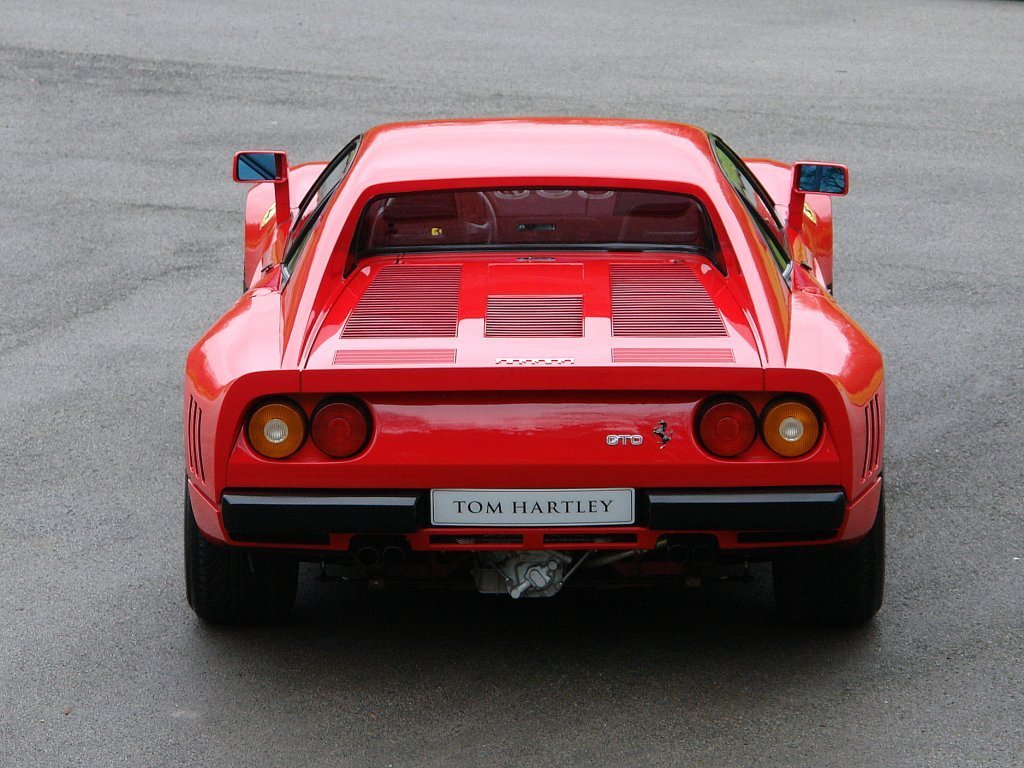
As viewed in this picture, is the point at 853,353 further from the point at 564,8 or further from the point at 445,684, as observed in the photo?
the point at 564,8

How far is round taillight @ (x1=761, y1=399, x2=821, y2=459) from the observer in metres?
3.95

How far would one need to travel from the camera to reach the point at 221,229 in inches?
383

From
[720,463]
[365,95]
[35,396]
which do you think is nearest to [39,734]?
[720,463]

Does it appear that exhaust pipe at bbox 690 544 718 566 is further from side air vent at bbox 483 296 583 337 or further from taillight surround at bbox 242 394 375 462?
taillight surround at bbox 242 394 375 462

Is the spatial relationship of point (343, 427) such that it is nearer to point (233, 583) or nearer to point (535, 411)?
point (535, 411)

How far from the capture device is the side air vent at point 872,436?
4.08m

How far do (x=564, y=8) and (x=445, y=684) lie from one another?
Answer: 14725mm

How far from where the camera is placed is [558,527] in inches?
156

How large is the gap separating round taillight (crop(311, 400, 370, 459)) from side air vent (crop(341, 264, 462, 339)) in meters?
0.26

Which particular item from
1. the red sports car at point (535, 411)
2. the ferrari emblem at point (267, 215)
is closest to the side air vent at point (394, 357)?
the red sports car at point (535, 411)

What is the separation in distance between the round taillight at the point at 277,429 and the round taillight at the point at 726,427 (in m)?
0.99

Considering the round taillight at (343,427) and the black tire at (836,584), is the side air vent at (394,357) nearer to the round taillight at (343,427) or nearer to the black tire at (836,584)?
the round taillight at (343,427)

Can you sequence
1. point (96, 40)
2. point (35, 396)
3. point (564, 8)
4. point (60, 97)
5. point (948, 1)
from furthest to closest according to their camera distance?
point (948, 1)
point (564, 8)
point (96, 40)
point (60, 97)
point (35, 396)

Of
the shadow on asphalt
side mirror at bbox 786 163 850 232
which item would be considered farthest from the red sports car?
side mirror at bbox 786 163 850 232
